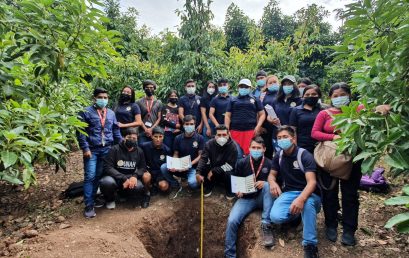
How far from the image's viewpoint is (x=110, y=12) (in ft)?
50.8

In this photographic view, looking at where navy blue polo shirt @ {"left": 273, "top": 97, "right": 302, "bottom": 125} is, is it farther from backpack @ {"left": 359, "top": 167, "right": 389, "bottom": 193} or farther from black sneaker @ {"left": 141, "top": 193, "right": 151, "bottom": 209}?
black sneaker @ {"left": 141, "top": 193, "right": 151, "bottom": 209}

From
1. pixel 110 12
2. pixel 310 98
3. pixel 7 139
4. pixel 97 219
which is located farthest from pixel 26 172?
pixel 110 12

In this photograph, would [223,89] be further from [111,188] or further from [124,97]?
[111,188]

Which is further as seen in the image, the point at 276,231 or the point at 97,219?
the point at 97,219

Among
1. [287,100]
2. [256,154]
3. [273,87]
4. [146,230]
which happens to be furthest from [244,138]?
[146,230]

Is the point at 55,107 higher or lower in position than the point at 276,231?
higher

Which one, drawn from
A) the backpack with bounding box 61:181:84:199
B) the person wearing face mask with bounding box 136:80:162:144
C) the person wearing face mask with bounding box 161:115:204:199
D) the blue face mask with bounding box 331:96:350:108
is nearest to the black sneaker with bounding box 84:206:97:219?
the backpack with bounding box 61:181:84:199

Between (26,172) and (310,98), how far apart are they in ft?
11.8

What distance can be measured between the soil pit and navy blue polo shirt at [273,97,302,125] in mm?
1803

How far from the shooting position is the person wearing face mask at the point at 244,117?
5215mm

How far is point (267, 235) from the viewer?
3.98m

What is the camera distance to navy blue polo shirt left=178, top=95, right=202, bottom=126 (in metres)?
5.96

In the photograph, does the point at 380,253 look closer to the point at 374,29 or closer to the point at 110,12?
the point at 374,29

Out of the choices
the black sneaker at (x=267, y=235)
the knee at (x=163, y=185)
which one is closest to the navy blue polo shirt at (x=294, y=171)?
the black sneaker at (x=267, y=235)
